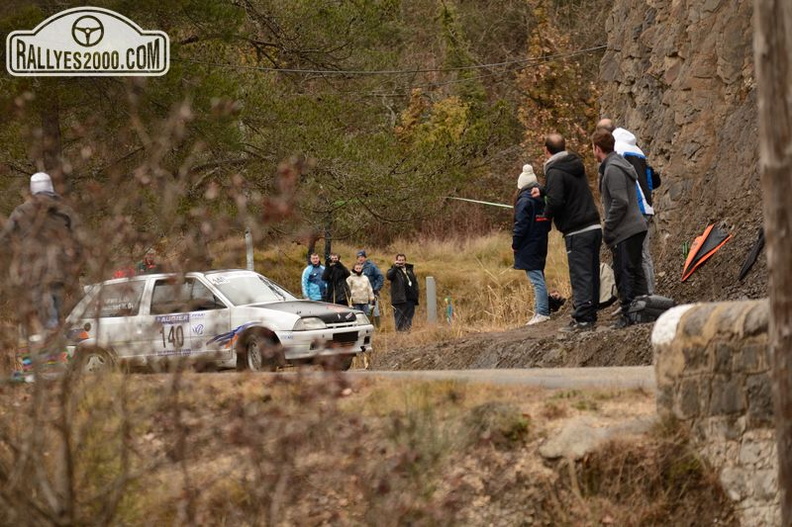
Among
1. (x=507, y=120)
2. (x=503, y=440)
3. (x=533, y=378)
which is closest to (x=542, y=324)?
(x=533, y=378)

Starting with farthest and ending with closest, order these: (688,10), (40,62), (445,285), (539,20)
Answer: (539,20)
(445,285)
(40,62)
(688,10)

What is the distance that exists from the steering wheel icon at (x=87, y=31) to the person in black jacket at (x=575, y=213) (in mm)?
8838

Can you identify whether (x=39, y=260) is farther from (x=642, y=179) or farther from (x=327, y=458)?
(x=642, y=179)

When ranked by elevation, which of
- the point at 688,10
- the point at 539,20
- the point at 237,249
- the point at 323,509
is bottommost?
the point at 323,509

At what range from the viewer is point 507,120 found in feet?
141

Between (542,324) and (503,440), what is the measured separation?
Result: 8987 mm

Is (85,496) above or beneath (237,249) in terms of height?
beneath

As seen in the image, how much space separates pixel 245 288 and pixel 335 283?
958 centimetres

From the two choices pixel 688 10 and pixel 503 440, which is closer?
pixel 503 440

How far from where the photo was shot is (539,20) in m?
42.7

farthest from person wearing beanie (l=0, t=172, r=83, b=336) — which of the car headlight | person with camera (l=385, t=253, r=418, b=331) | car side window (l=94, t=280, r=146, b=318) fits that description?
person with camera (l=385, t=253, r=418, b=331)

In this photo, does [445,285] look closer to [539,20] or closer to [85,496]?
[539,20]

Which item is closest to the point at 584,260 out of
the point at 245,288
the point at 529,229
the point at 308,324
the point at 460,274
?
the point at 529,229

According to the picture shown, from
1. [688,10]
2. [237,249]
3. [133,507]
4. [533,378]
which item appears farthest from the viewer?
[688,10]
